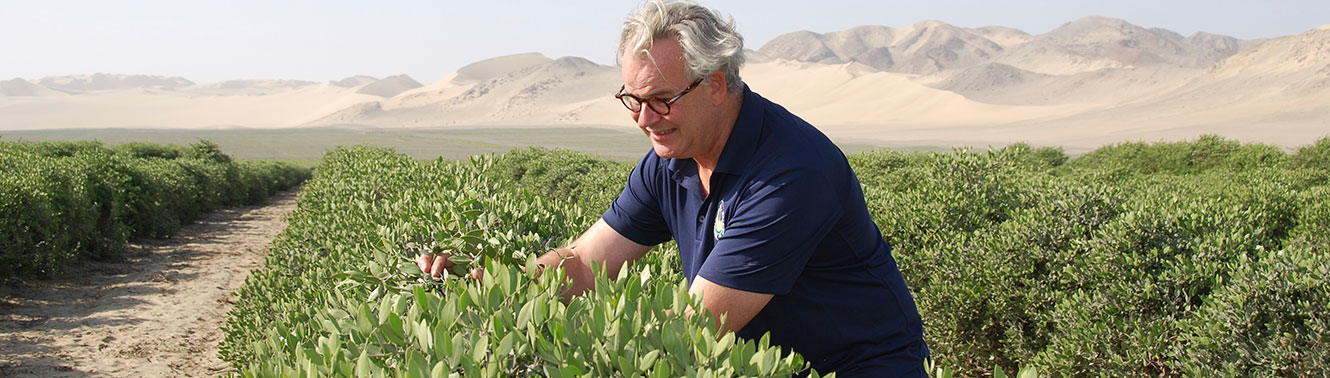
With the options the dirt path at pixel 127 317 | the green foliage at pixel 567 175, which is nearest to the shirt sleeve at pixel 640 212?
the dirt path at pixel 127 317

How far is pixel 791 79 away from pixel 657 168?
170 m

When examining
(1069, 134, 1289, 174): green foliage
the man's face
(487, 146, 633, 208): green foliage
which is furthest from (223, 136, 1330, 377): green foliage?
(1069, 134, 1289, 174): green foliage

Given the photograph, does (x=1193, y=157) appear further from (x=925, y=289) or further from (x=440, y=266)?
(x=440, y=266)

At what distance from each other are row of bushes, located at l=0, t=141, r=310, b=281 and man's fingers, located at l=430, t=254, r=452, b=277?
896cm

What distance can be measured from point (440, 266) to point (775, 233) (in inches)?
50.7

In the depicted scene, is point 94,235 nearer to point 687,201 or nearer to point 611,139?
point 687,201

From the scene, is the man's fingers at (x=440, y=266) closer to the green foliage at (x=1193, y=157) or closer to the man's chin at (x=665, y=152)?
the man's chin at (x=665, y=152)

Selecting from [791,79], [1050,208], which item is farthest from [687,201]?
[791,79]

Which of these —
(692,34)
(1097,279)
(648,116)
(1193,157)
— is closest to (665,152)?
(648,116)

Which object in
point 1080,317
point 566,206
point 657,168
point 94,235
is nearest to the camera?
point 657,168

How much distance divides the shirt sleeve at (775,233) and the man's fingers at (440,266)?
111 centimetres

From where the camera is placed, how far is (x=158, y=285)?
11.8 metres

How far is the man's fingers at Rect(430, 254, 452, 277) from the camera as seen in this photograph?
2.91m

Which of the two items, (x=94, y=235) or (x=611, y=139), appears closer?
(x=94, y=235)
